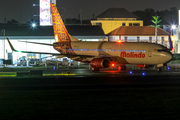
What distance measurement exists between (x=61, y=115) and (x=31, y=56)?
181ft

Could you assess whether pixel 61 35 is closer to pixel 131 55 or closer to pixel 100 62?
pixel 100 62

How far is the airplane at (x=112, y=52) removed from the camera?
3425 cm

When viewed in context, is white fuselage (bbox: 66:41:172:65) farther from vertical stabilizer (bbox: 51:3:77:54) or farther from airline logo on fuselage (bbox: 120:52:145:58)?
vertical stabilizer (bbox: 51:3:77:54)

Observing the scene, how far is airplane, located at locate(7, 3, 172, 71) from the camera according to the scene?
34.2 m

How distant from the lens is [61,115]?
41.7 ft

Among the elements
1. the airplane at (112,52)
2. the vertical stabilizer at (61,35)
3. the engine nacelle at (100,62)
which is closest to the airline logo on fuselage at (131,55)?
the airplane at (112,52)

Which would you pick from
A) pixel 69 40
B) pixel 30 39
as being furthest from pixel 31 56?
pixel 69 40

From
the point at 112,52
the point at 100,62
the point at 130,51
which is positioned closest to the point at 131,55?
the point at 130,51

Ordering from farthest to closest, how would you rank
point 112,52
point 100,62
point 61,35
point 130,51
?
point 61,35 → point 112,52 → point 130,51 → point 100,62

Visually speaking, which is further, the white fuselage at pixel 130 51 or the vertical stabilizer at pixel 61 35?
the vertical stabilizer at pixel 61 35

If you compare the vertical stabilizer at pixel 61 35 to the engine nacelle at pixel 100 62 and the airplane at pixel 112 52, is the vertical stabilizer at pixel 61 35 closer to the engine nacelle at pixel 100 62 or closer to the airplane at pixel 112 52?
the airplane at pixel 112 52

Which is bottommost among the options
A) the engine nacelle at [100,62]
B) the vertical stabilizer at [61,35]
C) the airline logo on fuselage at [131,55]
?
the engine nacelle at [100,62]

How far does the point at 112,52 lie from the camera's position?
37062 millimetres

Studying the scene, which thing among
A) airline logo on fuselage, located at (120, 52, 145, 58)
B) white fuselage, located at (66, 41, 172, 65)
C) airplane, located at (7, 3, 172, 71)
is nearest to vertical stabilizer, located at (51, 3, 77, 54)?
airplane, located at (7, 3, 172, 71)
